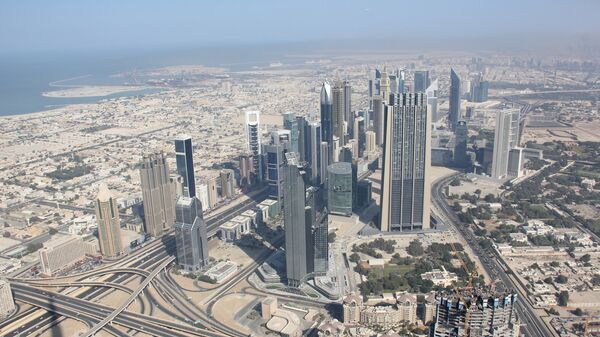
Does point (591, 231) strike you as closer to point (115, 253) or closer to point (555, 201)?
point (555, 201)

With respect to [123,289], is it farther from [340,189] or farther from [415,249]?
[415,249]

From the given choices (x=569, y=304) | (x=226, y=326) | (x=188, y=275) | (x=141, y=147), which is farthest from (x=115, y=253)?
(x=141, y=147)

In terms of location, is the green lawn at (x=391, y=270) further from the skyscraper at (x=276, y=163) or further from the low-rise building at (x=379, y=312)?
the skyscraper at (x=276, y=163)

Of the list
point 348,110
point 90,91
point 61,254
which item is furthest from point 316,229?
point 90,91

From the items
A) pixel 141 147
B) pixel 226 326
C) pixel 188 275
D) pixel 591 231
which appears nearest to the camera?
pixel 226 326

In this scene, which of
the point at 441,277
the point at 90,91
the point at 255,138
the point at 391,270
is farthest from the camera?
the point at 90,91

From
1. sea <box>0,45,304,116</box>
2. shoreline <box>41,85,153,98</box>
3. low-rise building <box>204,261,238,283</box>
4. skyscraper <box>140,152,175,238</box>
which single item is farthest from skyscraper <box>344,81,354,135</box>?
shoreline <box>41,85,153,98</box>

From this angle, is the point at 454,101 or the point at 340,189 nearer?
the point at 340,189
